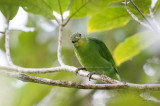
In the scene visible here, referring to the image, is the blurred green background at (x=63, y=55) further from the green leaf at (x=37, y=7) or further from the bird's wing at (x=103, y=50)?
the green leaf at (x=37, y=7)

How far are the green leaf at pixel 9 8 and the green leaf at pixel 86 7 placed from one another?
515 millimetres

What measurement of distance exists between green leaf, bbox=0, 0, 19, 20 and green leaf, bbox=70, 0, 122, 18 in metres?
0.52

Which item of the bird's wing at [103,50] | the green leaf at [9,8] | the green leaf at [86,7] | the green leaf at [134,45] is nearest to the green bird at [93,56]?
the bird's wing at [103,50]

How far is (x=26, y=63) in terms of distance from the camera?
352 centimetres

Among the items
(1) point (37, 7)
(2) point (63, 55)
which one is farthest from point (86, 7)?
(2) point (63, 55)

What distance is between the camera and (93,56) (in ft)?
9.79

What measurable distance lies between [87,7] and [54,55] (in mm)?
1480

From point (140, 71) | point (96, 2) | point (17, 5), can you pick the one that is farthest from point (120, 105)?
point (140, 71)

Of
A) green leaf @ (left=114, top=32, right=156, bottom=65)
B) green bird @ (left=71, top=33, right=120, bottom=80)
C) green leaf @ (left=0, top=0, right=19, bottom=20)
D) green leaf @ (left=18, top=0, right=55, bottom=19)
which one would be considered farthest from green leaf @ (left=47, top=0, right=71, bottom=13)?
green leaf @ (left=114, top=32, right=156, bottom=65)

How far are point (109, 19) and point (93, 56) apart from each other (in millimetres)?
584

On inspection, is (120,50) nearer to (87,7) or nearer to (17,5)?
(87,7)

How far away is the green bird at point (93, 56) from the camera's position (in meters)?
2.93

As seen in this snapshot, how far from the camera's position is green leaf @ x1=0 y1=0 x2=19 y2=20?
221cm

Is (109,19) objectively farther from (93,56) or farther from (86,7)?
(93,56)
